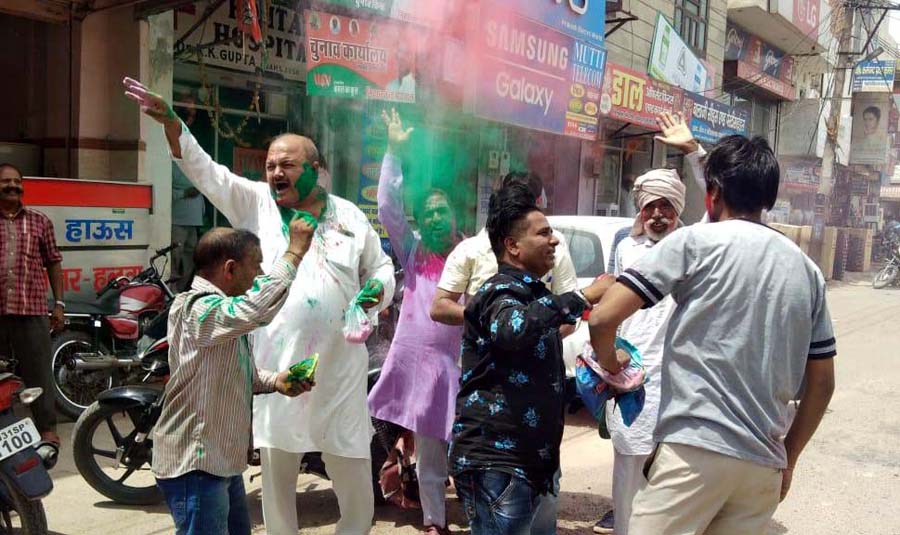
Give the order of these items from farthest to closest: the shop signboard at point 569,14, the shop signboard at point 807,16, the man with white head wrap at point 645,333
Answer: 1. the shop signboard at point 807,16
2. the shop signboard at point 569,14
3. the man with white head wrap at point 645,333

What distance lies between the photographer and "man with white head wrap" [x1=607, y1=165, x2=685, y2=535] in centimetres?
321

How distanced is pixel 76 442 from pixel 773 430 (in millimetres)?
3388

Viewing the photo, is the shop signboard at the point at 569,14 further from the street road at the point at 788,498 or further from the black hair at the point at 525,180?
the black hair at the point at 525,180

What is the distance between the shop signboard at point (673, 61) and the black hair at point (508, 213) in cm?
1277

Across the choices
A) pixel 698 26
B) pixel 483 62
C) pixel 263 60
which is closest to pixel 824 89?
pixel 698 26

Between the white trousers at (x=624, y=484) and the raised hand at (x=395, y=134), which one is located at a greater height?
the raised hand at (x=395, y=134)

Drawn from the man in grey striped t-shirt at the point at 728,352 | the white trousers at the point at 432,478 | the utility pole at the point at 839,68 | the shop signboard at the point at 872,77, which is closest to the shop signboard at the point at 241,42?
the white trousers at the point at 432,478

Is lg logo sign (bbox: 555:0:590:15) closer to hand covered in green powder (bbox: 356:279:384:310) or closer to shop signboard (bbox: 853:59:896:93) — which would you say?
hand covered in green powder (bbox: 356:279:384:310)

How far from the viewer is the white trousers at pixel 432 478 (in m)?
3.68

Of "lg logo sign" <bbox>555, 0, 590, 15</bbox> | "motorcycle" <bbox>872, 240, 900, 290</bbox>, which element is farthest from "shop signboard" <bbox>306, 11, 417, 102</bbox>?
"motorcycle" <bbox>872, 240, 900, 290</bbox>

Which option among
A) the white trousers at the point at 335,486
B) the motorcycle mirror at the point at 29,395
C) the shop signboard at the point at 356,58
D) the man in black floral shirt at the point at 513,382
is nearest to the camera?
the man in black floral shirt at the point at 513,382

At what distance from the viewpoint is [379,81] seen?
7664mm

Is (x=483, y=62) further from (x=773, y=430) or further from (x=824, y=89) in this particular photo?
(x=824, y=89)

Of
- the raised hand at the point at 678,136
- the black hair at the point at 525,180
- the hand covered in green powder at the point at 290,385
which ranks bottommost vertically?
the hand covered in green powder at the point at 290,385
